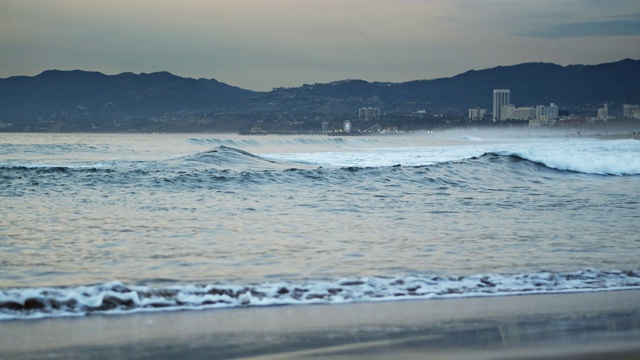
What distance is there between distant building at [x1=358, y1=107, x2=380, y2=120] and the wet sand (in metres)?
174

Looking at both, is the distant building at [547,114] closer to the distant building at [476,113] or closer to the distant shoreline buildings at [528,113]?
the distant shoreline buildings at [528,113]

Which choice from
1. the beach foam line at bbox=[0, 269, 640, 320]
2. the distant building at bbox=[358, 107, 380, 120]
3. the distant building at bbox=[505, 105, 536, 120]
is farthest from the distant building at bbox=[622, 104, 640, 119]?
the beach foam line at bbox=[0, 269, 640, 320]

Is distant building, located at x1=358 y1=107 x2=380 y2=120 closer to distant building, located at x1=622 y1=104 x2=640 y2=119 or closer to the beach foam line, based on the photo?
distant building, located at x1=622 y1=104 x2=640 y2=119

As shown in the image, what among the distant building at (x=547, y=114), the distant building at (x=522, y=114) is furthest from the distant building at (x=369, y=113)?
the distant building at (x=547, y=114)

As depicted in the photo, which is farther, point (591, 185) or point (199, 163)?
point (199, 163)

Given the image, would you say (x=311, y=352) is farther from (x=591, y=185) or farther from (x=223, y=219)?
(x=591, y=185)

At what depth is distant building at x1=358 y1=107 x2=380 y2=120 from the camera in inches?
7147

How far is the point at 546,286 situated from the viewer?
6.45 m

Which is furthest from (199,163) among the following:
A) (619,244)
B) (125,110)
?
(125,110)

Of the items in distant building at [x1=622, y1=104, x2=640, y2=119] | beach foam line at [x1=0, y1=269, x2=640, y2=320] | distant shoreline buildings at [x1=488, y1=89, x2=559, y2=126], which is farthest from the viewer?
distant shoreline buildings at [x1=488, y1=89, x2=559, y2=126]

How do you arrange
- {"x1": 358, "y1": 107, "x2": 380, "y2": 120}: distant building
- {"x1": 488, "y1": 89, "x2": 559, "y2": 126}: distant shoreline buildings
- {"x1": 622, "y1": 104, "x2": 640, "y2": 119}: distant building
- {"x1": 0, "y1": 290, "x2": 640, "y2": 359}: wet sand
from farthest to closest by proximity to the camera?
{"x1": 358, "y1": 107, "x2": 380, "y2": 120}: distant building → {"x1": 488, "y1": 89, "x2": 559, "y2": 126}: distant shoreline buildings → {"x1": 622, "y1": 104, "x2": 640, "y2": 119}: distant building → {"x1": 0, "y1": 290, "x2": 640, "y2": 359}: wet sand

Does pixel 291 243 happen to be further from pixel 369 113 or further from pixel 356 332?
pixel 369 113

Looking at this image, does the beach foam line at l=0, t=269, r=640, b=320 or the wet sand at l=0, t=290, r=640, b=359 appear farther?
the beach foam line at l=0, t=269, r=640, b=320

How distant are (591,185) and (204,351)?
1660cm
